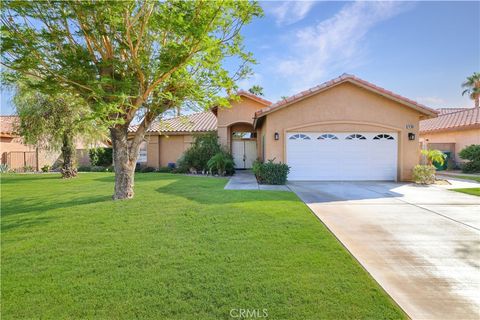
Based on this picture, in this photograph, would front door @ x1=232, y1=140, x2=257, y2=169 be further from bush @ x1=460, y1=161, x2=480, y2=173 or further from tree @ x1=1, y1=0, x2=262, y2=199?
bush @ x1=460, y1=161, x2=480, y2=173

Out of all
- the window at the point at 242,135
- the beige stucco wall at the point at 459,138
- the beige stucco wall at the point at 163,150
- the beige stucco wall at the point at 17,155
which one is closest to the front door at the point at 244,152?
the window at the point at 242,135

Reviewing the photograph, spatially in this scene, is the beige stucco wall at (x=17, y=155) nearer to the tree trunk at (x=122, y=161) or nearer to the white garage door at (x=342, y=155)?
the tree trunk at (x=122, y=161)

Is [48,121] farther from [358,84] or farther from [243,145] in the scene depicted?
[358,84]

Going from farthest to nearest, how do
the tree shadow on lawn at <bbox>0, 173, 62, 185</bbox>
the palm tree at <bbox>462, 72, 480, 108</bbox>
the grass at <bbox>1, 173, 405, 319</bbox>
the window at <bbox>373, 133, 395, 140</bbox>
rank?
the palm tree at <bbox>462, 72, 480, 108</bbox> < the tree shadow on lawn at <bbox>0, 173, 62, 185</bbox> < the window at <bbox>373, 133, 395, 140</bbox> < the grass at <bbox>1, 173, 405, 319</bbox>

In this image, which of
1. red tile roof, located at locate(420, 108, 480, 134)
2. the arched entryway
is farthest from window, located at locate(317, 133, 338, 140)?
red tile roof, located at locate(420, 108, 480, 134)

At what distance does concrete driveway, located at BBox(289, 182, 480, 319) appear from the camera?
3.40 metres

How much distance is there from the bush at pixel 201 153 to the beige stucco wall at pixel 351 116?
20.6 ft

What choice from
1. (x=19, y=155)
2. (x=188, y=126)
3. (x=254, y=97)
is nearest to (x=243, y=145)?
(x=254, y=97)

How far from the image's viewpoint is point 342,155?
1400 centimetres

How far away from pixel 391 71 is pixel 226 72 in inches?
434

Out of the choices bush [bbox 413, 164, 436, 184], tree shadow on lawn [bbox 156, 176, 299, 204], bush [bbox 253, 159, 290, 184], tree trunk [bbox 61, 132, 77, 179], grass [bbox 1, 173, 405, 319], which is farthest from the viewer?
tree trunk [bbox 61, 132, 77, 179]

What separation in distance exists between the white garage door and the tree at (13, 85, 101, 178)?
11857 mm

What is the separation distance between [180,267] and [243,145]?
17883mm

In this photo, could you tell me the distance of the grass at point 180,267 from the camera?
10.4 feet
